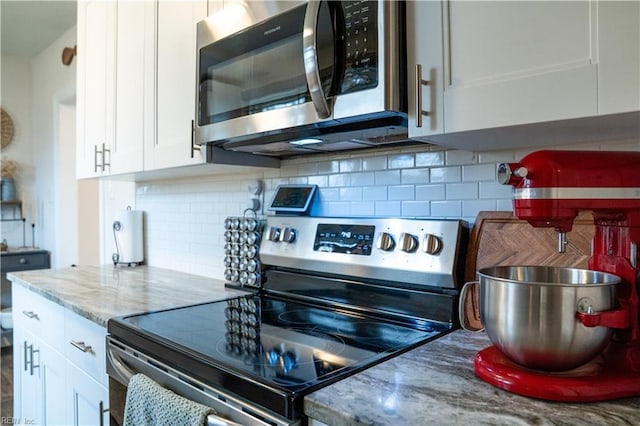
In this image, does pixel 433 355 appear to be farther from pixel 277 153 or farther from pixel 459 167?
pixel 277 153

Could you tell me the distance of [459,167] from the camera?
4.12ft

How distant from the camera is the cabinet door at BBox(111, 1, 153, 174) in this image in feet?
6.09

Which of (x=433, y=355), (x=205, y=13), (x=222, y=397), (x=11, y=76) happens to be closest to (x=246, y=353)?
(x=222, y=397)

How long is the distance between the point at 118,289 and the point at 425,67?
57.2 inches

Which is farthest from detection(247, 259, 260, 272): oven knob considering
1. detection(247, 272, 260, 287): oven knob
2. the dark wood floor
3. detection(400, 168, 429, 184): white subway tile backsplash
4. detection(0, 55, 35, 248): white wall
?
detection(0, 55, 35, 248): white wall

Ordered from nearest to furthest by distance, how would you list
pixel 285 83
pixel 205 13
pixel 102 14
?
pixel 285 83 < pixel 205 13 < pixel 102 14

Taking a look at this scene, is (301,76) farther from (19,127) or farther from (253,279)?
(19,127)

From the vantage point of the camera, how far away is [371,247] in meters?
1.29

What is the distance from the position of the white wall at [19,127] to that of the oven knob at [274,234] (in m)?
3.63

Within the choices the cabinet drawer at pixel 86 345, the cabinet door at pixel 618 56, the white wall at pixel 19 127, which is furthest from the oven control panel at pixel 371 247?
the white wall at pixel 19 127

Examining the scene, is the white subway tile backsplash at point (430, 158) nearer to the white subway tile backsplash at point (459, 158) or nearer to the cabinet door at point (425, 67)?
the white subway tile backsplash at point (459, 158)

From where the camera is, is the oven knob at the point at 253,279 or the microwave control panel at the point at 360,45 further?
the oven knob at the point at 253,279

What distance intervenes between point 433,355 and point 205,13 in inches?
52.5

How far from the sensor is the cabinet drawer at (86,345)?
4.50ft
